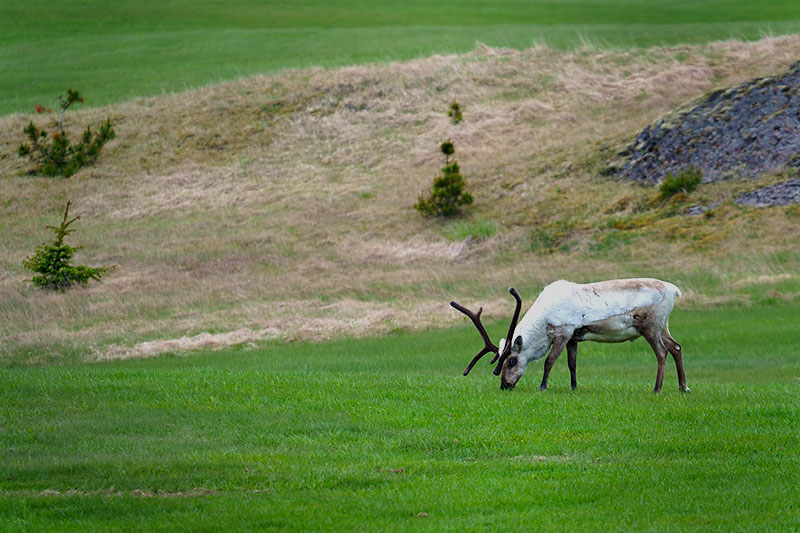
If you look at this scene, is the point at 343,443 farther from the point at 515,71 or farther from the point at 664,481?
the point at 515,71

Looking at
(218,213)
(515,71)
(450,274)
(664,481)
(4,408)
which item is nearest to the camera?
(664,481)

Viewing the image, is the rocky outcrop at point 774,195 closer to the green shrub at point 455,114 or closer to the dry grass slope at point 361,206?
the dry grass slope at point 361,206

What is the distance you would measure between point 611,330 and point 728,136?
35.1 meters

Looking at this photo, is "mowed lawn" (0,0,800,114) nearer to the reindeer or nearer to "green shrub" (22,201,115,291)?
"green shrub" (22,201,115,291)

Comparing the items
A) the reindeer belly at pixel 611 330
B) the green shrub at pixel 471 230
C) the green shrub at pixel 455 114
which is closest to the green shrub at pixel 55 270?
the green shrub at pixel 471 230

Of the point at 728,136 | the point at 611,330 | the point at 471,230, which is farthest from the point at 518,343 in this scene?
the point at 728,136

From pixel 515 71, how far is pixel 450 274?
35679mm

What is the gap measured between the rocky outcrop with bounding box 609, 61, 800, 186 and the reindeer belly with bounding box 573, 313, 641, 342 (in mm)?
31938

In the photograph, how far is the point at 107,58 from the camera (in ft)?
264

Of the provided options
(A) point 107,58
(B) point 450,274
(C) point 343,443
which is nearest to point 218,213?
(B) point 450,274

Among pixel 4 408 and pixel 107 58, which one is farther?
pixel 107 58

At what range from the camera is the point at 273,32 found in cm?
8538

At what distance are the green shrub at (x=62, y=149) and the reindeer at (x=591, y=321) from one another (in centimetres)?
5210

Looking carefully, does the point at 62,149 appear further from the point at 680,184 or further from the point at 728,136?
the point at 728,136
